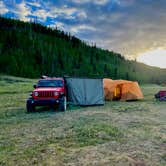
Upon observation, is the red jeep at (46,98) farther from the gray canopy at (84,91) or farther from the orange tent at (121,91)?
the orange tent at (121,91)

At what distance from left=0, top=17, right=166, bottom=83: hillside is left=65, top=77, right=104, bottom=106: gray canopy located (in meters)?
81.2

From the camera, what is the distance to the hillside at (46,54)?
4505 inches

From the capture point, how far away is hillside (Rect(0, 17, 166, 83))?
114438 mm

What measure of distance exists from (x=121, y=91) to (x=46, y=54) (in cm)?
10518

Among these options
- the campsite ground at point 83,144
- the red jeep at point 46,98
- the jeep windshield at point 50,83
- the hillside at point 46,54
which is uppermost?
the hillside at point 46,54

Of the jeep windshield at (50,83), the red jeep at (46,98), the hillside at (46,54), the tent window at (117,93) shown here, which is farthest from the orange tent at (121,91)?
the hillside at (46,54)

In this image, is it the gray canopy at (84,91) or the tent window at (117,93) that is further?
the tent window at (117,93)

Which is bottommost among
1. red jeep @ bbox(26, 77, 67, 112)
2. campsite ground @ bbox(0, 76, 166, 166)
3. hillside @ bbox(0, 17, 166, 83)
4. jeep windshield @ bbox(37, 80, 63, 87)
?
campsite ground @ bbox(0, 76, 166, 166)

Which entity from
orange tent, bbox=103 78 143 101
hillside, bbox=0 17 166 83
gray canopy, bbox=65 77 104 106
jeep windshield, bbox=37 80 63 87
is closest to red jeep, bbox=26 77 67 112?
jeep windshield, bbox=37 80 63 87

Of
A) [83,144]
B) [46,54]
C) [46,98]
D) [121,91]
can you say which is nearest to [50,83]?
[46,98]

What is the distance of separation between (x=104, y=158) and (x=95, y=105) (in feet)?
56.2

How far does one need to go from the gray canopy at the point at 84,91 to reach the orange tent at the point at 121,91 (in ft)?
14.4

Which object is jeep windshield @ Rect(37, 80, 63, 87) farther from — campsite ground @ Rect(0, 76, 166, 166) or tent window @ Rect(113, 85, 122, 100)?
tent window @ Rect(113, 85, 122, 100)

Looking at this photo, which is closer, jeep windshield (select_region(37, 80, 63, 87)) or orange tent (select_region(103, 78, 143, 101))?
jeep windshield (select_region(37, 80, 63, 87))
